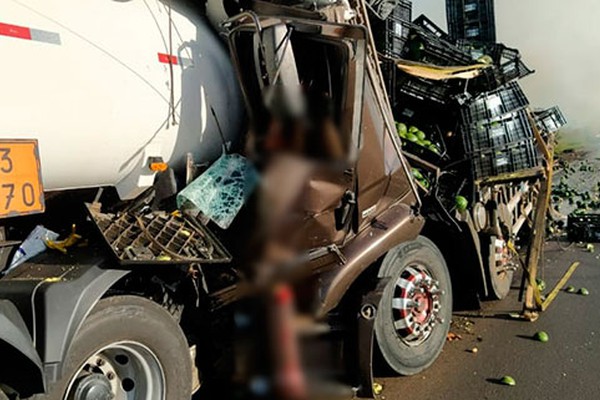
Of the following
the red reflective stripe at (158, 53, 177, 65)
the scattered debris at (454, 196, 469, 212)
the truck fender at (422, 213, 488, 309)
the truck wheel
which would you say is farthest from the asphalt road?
the red reflective stripe at (158, 53, 177, 65)

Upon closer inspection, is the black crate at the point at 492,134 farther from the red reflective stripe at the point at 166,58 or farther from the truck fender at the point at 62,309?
the truck fender at the point at 62,309

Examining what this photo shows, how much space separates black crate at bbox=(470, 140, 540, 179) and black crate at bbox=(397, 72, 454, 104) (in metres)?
0.59

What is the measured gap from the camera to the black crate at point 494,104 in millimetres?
5211

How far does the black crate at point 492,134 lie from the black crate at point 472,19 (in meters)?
2.05

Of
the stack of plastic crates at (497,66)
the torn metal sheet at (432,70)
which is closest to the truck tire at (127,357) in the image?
the torn metal sheet at (432,70)

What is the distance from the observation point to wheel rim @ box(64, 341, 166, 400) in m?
2.61

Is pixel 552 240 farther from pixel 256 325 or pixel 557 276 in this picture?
pixel 256 325

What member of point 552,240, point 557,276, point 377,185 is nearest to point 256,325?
point 377,185

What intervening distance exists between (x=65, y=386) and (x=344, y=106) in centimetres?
190

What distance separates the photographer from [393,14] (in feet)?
16.3

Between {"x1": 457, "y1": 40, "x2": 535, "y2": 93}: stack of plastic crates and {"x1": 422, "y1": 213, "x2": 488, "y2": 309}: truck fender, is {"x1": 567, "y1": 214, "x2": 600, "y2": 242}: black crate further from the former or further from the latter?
{"x1": 422, "y1": 213, "x2": 488, "y2": 309}: truck fender

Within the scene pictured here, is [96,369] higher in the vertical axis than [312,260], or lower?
lower

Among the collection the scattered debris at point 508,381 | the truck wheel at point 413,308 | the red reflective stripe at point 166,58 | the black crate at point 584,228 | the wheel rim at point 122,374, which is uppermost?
the red reflective stripe at point 166,58

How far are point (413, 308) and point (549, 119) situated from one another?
468cm
